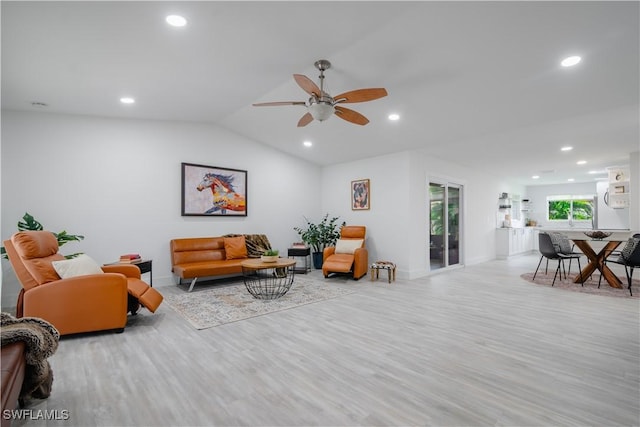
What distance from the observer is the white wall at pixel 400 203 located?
590 centimetres

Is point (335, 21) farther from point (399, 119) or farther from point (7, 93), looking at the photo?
point (7, 93)

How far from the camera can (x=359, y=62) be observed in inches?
129

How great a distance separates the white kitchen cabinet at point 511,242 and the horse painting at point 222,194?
734cm

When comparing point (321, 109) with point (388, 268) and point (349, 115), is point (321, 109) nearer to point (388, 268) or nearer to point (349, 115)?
point (349, 115)

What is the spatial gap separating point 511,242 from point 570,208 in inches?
151

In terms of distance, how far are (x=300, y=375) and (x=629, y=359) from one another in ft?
8.73

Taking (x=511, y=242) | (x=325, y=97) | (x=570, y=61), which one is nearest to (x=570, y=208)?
(x=511, y=242)

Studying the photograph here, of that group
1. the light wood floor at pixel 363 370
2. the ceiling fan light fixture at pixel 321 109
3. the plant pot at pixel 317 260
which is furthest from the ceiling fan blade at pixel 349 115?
the plant pot at pixel 317 260

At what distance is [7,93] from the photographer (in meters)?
3.60

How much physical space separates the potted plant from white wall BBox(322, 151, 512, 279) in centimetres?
42

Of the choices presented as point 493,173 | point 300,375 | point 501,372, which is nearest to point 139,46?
point 300,375

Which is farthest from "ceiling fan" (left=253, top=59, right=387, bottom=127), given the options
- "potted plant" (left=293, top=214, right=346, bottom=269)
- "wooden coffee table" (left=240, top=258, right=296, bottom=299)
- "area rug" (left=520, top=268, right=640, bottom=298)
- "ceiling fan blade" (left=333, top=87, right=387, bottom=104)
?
"area rug" (left=520, top=268, right=640, bottom=298)

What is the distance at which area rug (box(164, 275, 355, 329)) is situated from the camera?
355cm
